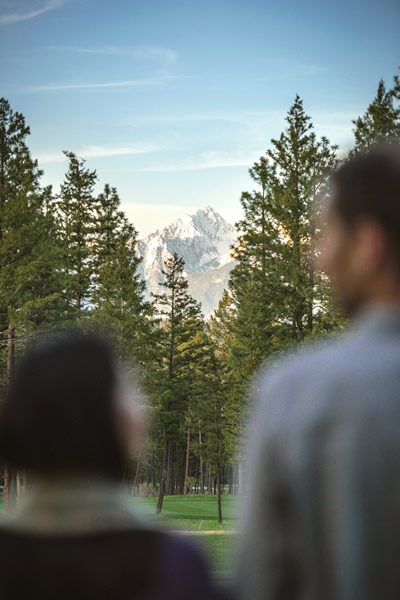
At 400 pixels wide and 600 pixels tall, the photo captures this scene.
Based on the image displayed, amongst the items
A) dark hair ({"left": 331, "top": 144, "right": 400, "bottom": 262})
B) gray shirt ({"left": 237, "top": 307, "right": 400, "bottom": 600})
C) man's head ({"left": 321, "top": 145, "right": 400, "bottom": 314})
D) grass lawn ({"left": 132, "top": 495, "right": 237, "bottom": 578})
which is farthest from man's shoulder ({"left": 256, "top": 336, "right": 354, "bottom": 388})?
grass lawn ({"left": 132, "top": 495, "right": 237, "bottom": 578})

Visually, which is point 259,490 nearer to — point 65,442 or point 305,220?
point 65,442

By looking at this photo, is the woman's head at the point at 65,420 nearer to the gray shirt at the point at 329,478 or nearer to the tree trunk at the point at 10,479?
the gray shirt at the point at 329,478

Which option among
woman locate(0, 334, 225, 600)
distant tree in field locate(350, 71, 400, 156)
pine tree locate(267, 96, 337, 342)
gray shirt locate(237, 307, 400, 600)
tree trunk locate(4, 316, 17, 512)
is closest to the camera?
gray shirt locate(237, 307, 400, 600)

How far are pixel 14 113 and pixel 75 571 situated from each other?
2950 centimetres

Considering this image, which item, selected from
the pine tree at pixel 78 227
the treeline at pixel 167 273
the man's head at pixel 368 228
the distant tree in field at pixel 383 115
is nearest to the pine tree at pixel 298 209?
the treeline at pixel 167 273

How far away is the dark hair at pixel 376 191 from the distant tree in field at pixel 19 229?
27.1 metres

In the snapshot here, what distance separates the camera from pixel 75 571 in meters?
1.35

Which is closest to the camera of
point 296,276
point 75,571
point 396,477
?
point 396,477

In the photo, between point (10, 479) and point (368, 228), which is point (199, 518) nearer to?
point (10, 479)

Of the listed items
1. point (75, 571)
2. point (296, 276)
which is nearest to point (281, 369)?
point (75, 571)

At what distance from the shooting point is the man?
4.05ft

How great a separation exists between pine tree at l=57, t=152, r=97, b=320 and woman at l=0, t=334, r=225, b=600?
126ft

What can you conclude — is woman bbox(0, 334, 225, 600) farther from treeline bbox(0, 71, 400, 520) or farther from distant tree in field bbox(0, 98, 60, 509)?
distant tree in field bbox(0, 98, 60, 509)

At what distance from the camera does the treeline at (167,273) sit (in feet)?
91.2
